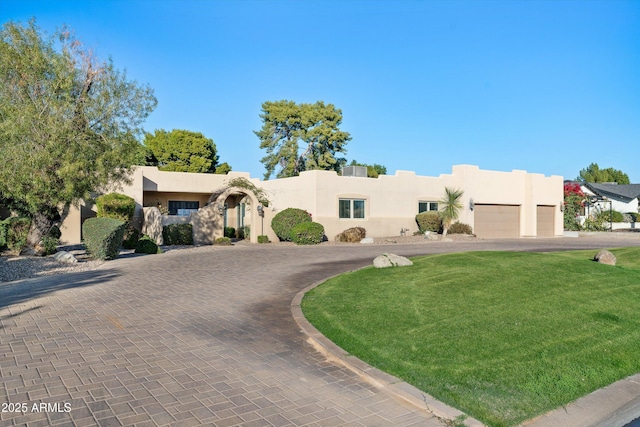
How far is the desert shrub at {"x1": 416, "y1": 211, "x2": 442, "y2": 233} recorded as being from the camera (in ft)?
93.5

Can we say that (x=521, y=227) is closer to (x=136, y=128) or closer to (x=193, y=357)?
(x=136, y=128)

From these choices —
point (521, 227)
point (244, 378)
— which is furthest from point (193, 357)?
point (521, 227)

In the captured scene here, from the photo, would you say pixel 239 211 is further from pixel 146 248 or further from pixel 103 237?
pixel 103 237

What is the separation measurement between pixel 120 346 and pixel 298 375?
102 inches

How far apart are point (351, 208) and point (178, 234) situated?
955 centimetres

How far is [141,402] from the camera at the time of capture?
452 centimetres

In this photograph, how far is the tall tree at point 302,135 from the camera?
152 feet

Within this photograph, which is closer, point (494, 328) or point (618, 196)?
point (494, 328)

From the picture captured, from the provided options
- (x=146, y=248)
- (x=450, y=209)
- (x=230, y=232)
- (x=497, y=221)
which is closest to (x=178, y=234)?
(x=146, y=248)

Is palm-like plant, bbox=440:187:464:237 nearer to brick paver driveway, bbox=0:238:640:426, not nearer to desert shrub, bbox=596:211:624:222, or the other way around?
desert shrub, bbox=596:211:624:222

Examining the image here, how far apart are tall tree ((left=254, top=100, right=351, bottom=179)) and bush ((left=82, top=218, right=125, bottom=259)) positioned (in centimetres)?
3073

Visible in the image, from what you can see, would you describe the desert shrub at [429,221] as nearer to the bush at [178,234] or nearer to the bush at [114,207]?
the bush at [178,234]

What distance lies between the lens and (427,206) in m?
30.0

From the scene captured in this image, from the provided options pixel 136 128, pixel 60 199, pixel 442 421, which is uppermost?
pixel 136 128
